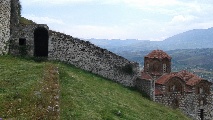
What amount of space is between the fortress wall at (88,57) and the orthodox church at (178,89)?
371 inches

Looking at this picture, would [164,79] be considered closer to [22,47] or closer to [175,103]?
[175,103]

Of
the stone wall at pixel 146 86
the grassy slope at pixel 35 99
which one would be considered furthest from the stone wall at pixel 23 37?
the stone wall at pixel 146 86

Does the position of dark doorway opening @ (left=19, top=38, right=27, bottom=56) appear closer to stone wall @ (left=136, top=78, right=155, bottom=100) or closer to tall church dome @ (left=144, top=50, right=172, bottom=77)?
stone wall @ (left=136, top=78, right=155, bottom=100)

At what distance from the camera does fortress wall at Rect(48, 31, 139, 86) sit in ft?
112

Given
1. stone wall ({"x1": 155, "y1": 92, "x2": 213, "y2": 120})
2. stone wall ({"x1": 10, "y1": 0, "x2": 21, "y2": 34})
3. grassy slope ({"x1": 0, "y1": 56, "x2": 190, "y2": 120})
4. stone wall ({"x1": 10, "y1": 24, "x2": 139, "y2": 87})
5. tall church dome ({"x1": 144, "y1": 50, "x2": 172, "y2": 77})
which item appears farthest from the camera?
tall church dome ({"x1": 144, "y1": 50, "x2": 172, "y2": 77})

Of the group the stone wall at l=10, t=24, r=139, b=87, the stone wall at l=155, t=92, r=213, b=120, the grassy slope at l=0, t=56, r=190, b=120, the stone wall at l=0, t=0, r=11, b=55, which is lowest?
the stone wall at l=155, t=92, r=213, b=120

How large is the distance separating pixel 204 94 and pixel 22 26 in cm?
3136

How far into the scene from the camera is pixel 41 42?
3434 centimetres

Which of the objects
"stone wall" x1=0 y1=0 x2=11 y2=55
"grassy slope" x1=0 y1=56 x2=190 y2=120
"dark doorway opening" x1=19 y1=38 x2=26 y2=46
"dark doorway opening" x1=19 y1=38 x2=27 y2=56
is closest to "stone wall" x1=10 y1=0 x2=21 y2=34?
"stone wall" x1=0 y1=0 x2=11 y2=55

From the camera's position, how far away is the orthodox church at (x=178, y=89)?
48344 mm

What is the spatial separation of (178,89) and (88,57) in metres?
19.8

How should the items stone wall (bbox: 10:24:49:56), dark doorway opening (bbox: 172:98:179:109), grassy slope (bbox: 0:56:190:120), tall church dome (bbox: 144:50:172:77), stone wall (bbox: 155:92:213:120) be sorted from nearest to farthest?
grassy slope (bbox: 0:56:190:120) < stone wall (bbox: 10:24:49:56) < stone wall (bbox: 155:92:213:120) < dark doorway opening (bbox: 172:98:179:109) < tall church dome (bbox: 144:50:172:77)

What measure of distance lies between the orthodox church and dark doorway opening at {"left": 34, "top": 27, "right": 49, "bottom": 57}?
53.3 feet

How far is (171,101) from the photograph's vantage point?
48.6 metres
